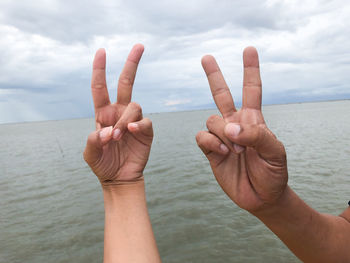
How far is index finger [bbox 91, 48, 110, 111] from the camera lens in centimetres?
252

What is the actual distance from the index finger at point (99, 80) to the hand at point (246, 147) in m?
1.03

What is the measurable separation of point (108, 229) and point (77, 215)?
8.11m

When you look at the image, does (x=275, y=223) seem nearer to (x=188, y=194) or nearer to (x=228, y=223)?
(x=228, y=223)

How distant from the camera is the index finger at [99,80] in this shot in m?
2.52

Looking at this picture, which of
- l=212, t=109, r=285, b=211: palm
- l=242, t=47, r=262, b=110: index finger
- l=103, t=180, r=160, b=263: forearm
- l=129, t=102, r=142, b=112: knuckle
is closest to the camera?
l=212, t=109, r=285, b=211: palm

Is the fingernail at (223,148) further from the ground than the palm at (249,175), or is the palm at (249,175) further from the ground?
the fingernail at (223,148)

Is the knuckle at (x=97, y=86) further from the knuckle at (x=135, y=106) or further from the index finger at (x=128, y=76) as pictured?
the knuckle at (x=135, y=106)

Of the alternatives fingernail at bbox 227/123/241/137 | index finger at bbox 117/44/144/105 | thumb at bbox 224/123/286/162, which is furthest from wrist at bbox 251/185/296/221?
index finger at bbox 117/44/144/105

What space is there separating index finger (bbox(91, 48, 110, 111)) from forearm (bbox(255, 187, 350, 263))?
1.74 meters

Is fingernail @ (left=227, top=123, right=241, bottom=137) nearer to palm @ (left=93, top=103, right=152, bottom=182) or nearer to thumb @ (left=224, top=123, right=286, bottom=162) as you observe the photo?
thumb @ (left=224, top=123, right=286, bottom=162)

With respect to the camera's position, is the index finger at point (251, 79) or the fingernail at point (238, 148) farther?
the index finger at point (251, 79)

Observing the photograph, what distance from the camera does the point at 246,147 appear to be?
6.31 ft

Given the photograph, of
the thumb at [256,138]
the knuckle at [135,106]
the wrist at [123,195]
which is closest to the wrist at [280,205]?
the thumb at [256,138]

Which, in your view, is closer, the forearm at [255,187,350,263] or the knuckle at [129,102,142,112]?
the forearm at [255,187,350,263]
